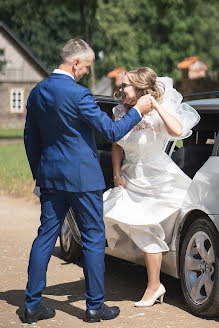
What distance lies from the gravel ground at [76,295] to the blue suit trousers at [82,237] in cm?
24

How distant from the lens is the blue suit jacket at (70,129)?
18.9 feet

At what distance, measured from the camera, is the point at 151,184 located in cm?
650

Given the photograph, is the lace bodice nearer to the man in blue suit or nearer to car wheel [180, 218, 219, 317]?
the man in blue suit

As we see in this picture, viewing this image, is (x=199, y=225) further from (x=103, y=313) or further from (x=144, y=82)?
(x=144, y=82)

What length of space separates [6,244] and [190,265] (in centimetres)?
383

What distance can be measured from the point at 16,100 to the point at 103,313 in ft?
208

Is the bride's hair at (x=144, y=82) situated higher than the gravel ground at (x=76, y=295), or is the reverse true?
the bride's hair at (x=144, y=82)

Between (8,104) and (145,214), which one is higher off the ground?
(145,214)

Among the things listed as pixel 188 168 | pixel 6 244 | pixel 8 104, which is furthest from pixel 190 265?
pixel 8 104

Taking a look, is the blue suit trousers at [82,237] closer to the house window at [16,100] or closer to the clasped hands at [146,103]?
the clasped hands at [146,103]

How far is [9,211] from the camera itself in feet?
42.1

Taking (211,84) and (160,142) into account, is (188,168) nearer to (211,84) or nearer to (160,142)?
(160,142)

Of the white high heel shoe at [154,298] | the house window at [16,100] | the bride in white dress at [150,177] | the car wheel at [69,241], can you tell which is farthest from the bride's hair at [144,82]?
the house window at [16,100]

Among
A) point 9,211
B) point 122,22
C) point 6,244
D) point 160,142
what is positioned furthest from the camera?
point 122,22
